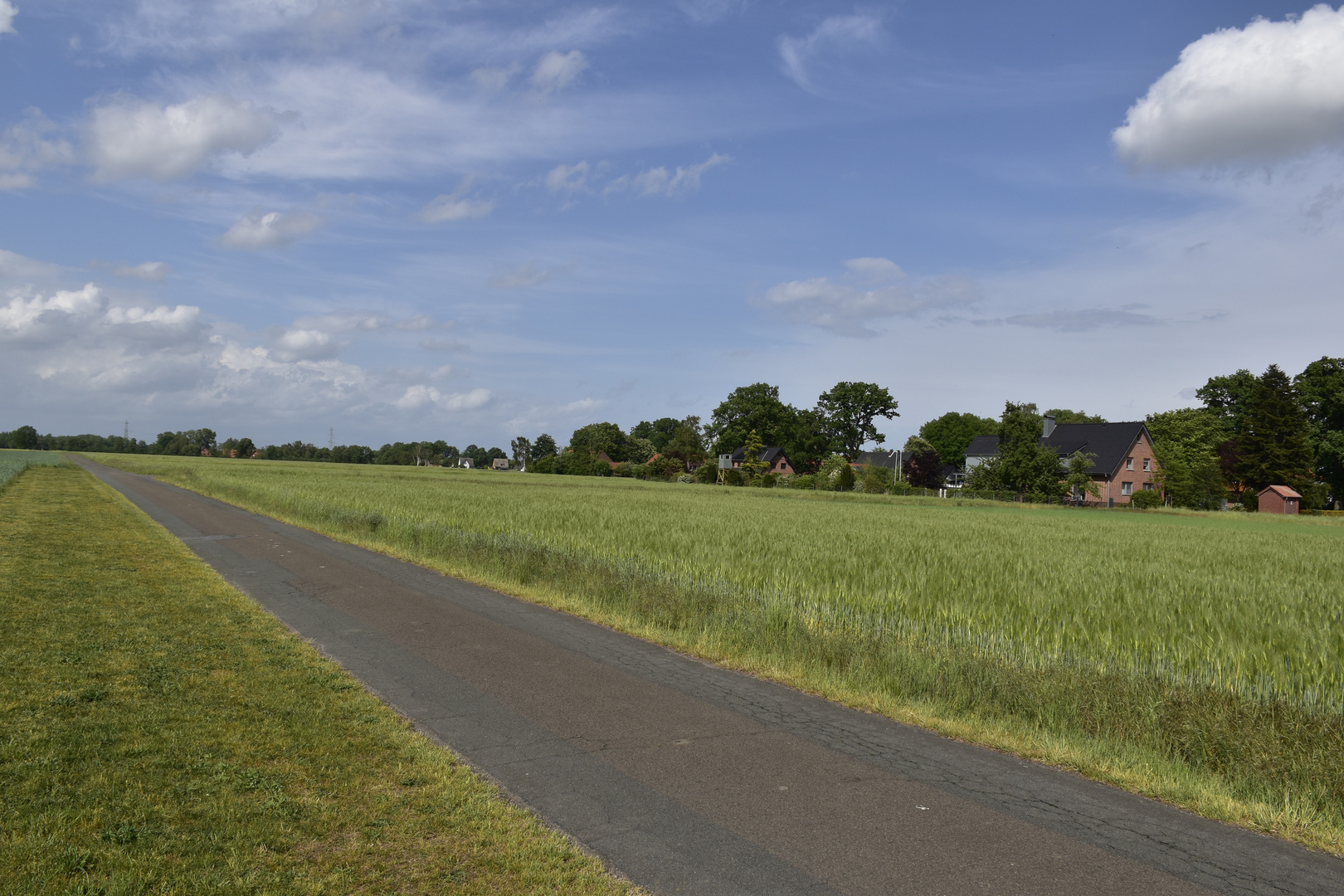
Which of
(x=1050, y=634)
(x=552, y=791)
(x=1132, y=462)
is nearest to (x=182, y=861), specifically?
(x=552, y=791)

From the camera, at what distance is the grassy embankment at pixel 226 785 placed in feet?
13.1

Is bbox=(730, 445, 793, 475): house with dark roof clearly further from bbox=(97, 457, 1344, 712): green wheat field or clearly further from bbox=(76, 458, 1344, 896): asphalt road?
bbox=(76, 458, 1344, 896): asphalt road

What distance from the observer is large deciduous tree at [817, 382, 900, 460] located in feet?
375

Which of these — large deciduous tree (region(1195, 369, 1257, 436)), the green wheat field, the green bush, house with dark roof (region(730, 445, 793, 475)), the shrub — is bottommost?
the green bush

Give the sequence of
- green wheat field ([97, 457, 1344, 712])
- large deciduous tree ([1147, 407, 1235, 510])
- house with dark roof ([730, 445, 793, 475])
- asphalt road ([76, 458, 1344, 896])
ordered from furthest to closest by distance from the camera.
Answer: house with dark roof ([730, 445, 793, 475]) → large deciduous tree ([1147, 407, 1235, 510]) → green wheat field ([97, 457, 1344, 712]) → asphalt road ([76, 458, 1344, 896])

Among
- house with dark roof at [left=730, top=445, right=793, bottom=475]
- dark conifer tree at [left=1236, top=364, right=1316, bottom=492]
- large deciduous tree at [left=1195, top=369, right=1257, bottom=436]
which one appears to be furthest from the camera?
house with dark roof at [left=730, top=445, right=793, bottom=475]

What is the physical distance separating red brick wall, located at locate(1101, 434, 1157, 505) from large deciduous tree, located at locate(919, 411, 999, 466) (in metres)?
45.7

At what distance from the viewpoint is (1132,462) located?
74000 millimetres

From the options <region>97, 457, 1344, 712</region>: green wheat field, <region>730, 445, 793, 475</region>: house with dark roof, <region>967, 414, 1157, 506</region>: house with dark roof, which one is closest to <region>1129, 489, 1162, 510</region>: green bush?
<region>967, 414, 1157, 506</region>: house with dark roof

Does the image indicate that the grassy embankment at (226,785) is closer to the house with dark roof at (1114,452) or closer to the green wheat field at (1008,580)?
the green wheat field at (1008,580)

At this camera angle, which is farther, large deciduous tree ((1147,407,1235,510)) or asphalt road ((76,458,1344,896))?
large deciduous tree ((1147,407,1235,510))

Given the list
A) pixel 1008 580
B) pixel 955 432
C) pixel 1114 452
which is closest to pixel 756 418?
pixel 955 432

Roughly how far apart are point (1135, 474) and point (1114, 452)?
3.00 m

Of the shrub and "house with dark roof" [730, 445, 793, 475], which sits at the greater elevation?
"house with dark roof" [730, 445, 793, 475]
